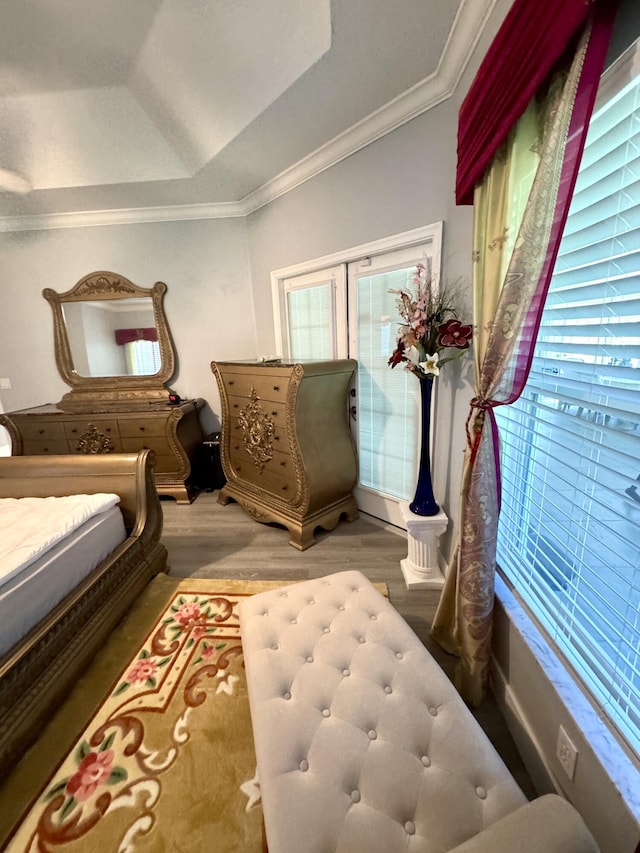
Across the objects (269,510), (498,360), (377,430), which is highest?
(498,360)

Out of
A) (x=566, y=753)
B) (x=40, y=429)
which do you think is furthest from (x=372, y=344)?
(x=40, y=429)

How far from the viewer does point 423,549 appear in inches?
76.1

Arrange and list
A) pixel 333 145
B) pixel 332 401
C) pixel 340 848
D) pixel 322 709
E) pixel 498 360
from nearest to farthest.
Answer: pixel 340 848, pixel 322 709, pixel 498 360, pixel 333 145, pixel 332 401

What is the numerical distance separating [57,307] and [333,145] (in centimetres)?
306

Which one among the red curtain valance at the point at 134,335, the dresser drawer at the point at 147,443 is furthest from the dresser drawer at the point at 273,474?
the red curtain valance at the point at 134,335

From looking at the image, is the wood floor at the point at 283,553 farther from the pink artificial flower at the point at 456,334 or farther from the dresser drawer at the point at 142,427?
the pink artificial flower at the point at 456,334

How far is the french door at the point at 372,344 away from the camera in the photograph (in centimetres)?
221

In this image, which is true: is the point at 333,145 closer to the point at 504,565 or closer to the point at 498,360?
the point at 498,360

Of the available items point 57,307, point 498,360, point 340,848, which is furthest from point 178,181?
point 340,848

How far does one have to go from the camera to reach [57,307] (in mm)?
3416

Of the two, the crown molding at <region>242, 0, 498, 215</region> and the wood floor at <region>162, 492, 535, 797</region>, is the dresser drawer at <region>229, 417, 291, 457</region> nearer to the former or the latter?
the wood floor at <region>162, 492, 535, 797</region>

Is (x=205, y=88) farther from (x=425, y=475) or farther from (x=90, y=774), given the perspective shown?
(x=90, y=774)

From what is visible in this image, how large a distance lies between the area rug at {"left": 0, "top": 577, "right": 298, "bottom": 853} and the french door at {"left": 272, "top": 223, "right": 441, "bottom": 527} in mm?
1446

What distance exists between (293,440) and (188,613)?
3.71 ft
